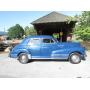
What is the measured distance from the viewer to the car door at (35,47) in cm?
723

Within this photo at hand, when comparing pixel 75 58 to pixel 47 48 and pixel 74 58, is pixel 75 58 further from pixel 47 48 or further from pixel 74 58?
pixel 47 48

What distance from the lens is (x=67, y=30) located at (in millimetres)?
6535

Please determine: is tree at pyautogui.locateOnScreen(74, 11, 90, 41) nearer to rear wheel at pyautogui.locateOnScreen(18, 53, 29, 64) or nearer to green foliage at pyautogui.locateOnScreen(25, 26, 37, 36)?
green foliage at pyautogui.locateOnScreen(25, 26, 37, 36)

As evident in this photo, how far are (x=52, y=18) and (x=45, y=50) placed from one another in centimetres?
163

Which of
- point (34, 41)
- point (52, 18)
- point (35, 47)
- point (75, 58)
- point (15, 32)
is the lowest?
point (75, 58)

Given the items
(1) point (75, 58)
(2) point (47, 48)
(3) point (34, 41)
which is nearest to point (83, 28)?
(1) point (75, 58)

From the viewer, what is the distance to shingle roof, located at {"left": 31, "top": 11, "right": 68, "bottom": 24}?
20.4ft

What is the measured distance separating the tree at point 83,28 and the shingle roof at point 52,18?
610mm

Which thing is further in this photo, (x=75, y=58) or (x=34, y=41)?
(x=75, y=58)

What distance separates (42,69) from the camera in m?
7.24
